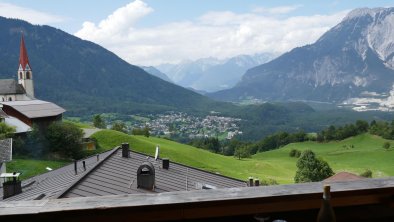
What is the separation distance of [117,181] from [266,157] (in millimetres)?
69720

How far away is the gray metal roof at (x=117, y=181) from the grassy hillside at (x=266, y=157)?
3049 centimetres

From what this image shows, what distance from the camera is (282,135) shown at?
106562 millimetres

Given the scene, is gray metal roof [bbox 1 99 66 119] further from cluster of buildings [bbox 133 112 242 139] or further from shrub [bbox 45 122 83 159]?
cluster of buildings [bbox 133 112 242 139]

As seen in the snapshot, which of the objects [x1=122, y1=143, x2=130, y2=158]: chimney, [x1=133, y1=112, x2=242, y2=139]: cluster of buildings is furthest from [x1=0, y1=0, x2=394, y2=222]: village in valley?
[x1=133, y1=112, x2=242, y2=139]: cluster of buildings

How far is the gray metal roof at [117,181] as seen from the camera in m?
14.2

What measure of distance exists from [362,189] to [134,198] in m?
1.56

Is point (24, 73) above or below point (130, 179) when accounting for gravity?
above

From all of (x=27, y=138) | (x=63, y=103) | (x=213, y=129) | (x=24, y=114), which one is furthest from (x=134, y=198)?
(x=63, y=103)

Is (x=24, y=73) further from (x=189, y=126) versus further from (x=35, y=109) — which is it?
(x=189, y=126)

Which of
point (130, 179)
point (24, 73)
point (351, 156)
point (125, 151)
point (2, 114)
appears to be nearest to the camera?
point (130, 179)

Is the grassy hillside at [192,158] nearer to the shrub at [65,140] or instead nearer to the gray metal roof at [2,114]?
the shrub at [65,140]

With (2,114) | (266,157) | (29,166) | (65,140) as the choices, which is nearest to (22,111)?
(2,114)

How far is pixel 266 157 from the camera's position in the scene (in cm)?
8344

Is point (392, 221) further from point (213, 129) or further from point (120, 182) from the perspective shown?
point (213, 129)
